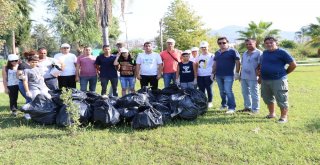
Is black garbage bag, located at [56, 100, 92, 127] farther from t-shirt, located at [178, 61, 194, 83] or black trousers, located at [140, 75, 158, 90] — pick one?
t-shirt, located at [178, 61, 194, 83]

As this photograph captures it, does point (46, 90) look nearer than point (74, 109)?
No

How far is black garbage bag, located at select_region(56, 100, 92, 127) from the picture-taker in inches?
Answer: 227

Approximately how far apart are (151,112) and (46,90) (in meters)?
2.51

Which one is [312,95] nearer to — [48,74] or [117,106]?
[117,106]

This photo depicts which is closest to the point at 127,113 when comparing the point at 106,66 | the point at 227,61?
the point at 106,66

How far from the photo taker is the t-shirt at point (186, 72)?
7344 mm

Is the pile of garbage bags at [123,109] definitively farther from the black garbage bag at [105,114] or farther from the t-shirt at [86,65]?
the t-shirt at [86,65]

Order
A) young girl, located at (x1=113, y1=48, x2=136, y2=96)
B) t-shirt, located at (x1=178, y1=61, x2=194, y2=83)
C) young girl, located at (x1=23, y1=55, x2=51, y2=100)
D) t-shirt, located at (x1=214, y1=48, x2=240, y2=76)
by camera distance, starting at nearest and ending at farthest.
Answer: young girl, located at (x1=23, y1=55, x2=51, y2=100) → t-shirt, located at (x1=214, y1=48, x2=240, y2=76) → t-shirt, located at (x1=178, y1=61, x2=194, y2=83) → young girl, located at (x1=113, y1=48, x2=136, y2=96)

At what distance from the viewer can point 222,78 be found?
23.5 ft

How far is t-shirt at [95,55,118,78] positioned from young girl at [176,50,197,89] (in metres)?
1.59

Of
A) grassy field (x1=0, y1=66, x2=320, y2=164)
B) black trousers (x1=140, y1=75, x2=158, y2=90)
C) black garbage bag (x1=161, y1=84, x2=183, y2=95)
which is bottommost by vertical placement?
grassy field (x1=0, y1=66, x2=320, y2=164)

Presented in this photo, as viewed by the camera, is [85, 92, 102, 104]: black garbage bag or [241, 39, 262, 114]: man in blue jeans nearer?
[85, 92, 102, 104]: black garbage bag

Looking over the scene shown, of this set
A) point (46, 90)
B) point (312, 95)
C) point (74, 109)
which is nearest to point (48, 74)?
point (46, 90)

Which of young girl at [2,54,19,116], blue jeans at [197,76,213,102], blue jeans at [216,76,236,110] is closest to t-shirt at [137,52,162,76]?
blue jeans at [197,76,213,102]
